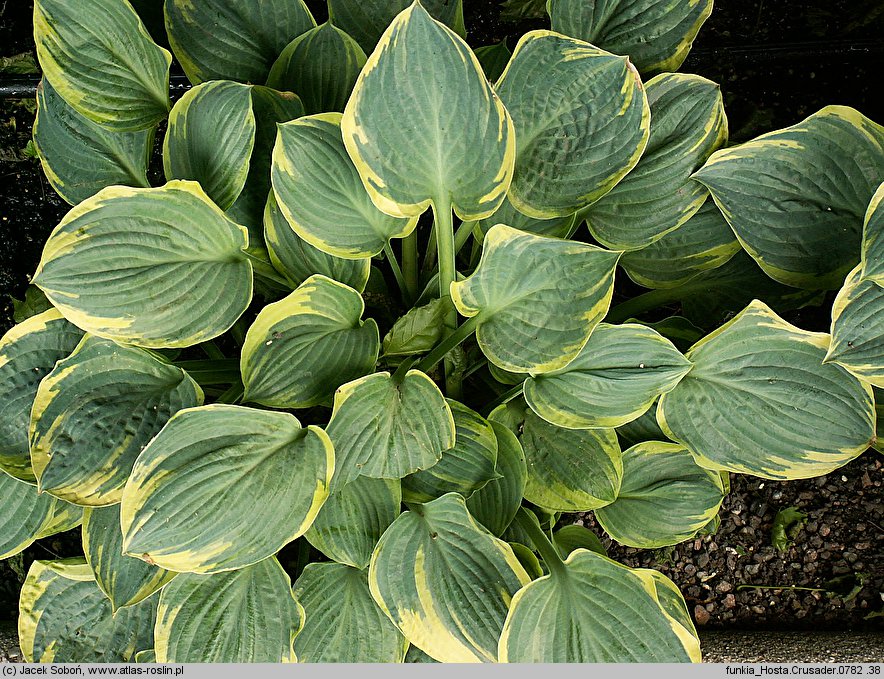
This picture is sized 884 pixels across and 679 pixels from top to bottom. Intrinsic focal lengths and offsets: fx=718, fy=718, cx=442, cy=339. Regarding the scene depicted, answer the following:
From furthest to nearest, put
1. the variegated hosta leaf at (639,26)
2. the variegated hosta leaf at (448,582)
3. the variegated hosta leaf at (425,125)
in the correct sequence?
the variegated hosta leaf at (639,26)
the variegated hosta leaf at (448,582)
the variegated hosta leaf at (425,125)

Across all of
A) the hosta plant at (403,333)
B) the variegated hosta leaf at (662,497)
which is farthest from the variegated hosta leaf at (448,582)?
the variegated hosta leaf at (662,497)

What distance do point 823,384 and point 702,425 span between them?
0.13 metres

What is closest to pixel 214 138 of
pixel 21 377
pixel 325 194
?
pixel 325 194

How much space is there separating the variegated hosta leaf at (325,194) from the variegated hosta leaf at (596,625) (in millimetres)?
456

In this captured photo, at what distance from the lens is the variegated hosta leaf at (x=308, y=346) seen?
2.69 ft

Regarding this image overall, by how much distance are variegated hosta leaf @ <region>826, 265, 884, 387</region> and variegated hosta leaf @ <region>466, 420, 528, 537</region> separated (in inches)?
14.7

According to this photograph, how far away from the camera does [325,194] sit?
86cm

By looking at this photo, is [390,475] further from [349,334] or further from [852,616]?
[852,616]

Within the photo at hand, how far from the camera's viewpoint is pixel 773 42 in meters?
1.28

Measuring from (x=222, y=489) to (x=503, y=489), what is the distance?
0.36 meters

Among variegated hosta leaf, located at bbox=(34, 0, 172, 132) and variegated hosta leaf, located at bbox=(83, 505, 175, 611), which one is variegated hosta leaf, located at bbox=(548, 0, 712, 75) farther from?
variegated hosta leaf, located at bbox=(83, 505, 175, 611)

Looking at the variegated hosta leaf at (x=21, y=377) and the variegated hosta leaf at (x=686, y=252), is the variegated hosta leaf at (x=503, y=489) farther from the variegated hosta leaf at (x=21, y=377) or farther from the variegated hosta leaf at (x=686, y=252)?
the variegated hosta leaf at (x=21, y=377)
